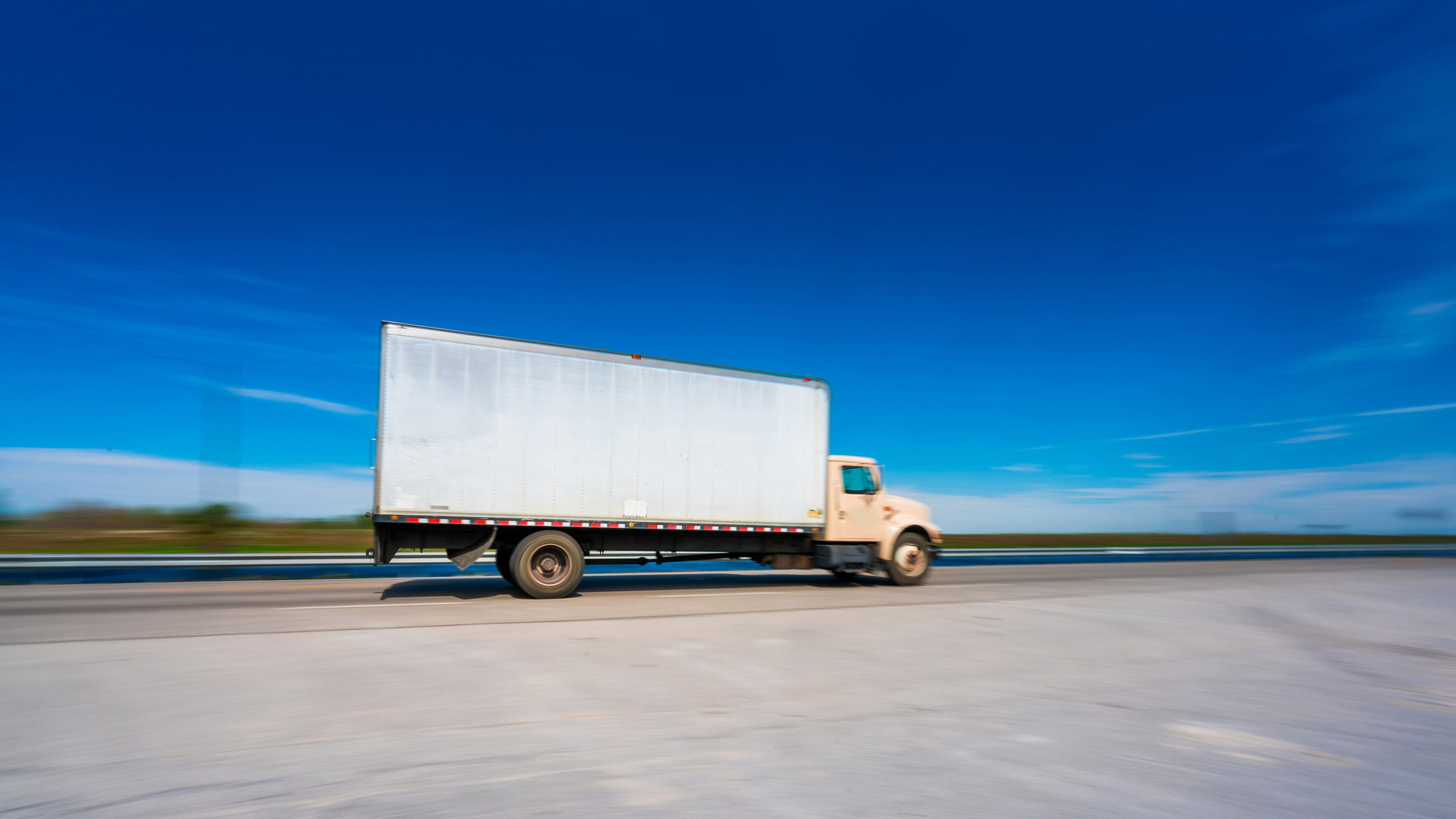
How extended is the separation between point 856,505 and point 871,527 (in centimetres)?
55

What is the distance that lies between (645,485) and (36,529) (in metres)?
23.6

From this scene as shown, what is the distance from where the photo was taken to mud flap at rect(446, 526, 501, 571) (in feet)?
39.3

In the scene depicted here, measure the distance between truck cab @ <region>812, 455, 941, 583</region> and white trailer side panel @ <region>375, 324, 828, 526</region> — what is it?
490 millimetres

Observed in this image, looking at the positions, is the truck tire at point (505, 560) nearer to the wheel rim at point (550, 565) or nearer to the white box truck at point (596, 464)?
the white box truck at point (596, 464)

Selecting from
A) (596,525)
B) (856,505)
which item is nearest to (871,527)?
(856,505)

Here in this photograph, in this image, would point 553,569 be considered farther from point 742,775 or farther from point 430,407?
point 742,775

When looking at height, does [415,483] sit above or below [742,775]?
above

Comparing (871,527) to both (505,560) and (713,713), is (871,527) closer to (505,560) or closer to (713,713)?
(505,560)

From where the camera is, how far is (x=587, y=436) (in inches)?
494

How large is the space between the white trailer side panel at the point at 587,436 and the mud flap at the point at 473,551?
44cm

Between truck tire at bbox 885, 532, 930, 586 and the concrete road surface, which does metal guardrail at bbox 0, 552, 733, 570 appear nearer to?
truck tire at bbox 885, 532, 930, 586

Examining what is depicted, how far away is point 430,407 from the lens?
37.9 feet

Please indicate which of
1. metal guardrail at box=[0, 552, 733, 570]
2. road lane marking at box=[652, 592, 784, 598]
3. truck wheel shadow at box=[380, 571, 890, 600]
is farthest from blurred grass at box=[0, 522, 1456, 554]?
road lane marking at box=[652, 592, 784, 598]

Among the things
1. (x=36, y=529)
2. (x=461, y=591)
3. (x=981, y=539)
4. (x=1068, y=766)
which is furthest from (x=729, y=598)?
(x=981, y=539)
